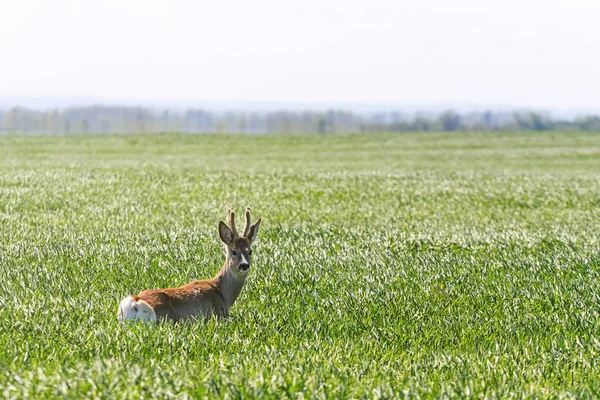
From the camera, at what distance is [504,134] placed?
80.7 m

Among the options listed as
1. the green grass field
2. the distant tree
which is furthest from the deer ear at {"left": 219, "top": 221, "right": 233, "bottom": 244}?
the distant tree

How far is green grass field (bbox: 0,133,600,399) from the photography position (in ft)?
18.3

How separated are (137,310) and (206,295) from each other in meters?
0.91

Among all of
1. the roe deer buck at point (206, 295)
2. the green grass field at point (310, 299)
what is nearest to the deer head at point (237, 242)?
the roe deer buck at point (206, 295)

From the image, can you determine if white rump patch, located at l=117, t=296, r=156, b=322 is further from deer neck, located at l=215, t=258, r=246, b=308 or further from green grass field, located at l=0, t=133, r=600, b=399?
deer neck, located at l=215, t=258, r=246, b=308

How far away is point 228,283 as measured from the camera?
25.8ft

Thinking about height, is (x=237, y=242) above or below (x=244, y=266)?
above

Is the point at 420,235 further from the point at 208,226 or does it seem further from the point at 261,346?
the point at 261,346

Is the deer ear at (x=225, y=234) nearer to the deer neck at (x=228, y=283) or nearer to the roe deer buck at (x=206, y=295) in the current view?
the roe deer buck at (x=206, y=295)

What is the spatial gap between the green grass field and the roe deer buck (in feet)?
0.70

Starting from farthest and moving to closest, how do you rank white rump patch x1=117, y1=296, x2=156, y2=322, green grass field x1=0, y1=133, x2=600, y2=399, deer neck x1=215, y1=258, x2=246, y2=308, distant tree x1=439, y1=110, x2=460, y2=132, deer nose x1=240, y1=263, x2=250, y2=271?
distant tree x1=439, y1=110, x2=460, y2=132 → deer neck x1=215, y1=258, x2=246, y2=308 → deer nose x1=240, y1=263, x2=250, y2=271 → white rump patch x1=117, y1=296, x2=156, y2=322 → green grass field x1=0, y1=133, x2=600, y2=399

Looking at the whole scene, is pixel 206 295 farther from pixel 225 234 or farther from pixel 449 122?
pixel 449 122

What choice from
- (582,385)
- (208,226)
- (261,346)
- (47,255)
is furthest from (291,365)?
(208,226)

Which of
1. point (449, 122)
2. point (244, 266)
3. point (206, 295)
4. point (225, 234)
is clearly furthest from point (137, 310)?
point (449, 122)
